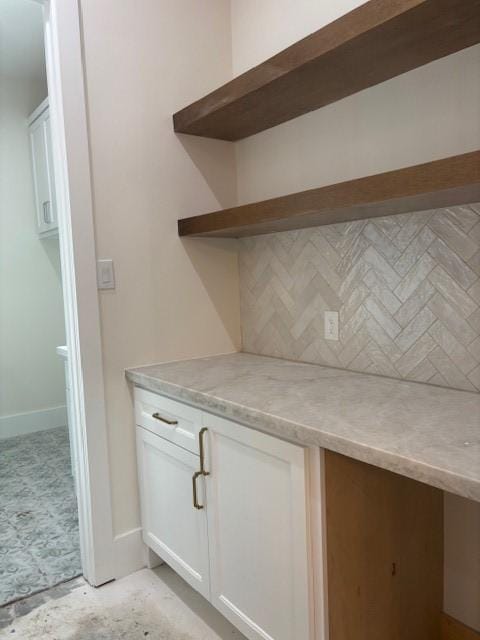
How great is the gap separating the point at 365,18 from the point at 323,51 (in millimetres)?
147

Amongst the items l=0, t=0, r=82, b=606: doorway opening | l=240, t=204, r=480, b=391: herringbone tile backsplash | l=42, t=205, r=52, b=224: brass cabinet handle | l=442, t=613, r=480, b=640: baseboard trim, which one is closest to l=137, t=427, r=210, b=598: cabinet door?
l=240, t=204, r=480, b=391: herringbone tile backsplash

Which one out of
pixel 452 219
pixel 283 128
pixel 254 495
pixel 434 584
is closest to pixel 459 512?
pixel 434 584

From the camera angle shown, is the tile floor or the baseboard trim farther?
the tile floor

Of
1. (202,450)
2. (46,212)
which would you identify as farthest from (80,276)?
(46,212)

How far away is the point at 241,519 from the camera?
137cm

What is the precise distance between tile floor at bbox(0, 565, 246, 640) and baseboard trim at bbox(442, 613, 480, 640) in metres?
0.64

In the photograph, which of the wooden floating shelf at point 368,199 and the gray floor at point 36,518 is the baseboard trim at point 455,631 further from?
the gray floor at point 36,518

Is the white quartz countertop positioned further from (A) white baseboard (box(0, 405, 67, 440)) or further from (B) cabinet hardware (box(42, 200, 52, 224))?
(A) white baseboard (box(0, 405, 67, 440))

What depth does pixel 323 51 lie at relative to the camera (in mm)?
1300

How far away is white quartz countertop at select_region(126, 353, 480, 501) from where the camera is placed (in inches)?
35.8

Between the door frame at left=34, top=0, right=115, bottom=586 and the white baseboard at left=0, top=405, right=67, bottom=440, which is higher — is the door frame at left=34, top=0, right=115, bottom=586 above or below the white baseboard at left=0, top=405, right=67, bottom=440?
above

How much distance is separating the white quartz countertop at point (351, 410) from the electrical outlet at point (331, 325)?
0.41 feet

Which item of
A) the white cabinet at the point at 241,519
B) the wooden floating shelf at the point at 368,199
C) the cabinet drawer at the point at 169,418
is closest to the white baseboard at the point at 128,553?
the white cabinet at the point at 241,519

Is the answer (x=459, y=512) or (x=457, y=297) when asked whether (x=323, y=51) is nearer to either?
(x=457, y=297)
